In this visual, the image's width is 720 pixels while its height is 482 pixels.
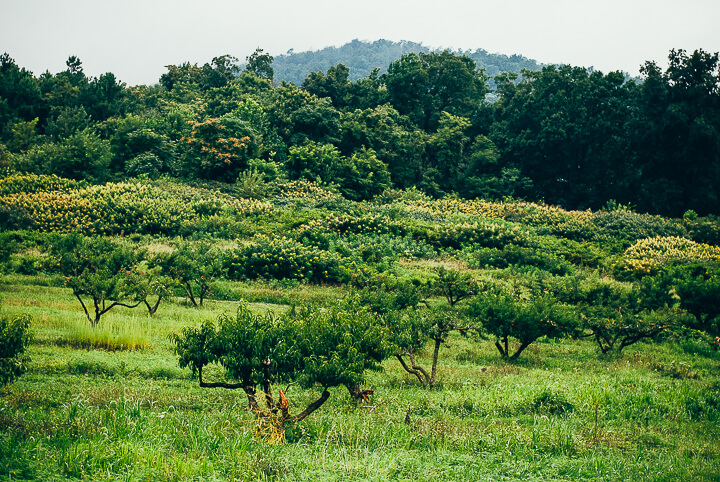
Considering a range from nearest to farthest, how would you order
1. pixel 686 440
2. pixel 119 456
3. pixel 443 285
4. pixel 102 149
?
1. pixel 119 456
2. pixel 686 440
3. pixel 443 285
4. pixel 102 149

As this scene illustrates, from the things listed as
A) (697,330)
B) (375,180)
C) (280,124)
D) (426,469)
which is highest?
(280,124)

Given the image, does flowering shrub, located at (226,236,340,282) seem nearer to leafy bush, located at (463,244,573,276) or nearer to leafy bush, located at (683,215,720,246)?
leafy bush, located at (463,244,573,276)

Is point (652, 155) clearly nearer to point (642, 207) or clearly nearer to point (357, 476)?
point (642, 207)

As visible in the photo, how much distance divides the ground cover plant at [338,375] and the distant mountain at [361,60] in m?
114

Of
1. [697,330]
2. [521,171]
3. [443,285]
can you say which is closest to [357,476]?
[443,285]

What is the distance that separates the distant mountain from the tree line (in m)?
81.7

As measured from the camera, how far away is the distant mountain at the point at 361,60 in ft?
452

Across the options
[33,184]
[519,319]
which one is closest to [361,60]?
[33,184]

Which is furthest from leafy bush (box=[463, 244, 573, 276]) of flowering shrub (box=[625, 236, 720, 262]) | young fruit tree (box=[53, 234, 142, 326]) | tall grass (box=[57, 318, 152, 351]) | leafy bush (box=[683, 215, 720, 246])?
tall grass (box=[57, 318, 152, 351])

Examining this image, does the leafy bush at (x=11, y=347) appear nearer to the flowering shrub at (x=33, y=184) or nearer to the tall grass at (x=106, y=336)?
the tall grass at (x=106, y=336)

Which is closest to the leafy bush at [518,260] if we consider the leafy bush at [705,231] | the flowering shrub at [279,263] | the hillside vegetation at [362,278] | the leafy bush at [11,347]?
the hillside vegetation at [362,278]

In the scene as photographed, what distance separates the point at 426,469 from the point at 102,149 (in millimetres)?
34142

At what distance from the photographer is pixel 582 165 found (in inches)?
1639

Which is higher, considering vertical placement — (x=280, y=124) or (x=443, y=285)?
(x=280, y=124)
